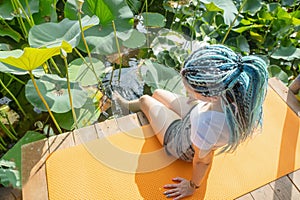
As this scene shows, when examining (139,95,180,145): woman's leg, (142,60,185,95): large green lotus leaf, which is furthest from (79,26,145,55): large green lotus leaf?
(139,95,180,145): woman's leg

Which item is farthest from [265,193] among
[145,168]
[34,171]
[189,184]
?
[34,171]

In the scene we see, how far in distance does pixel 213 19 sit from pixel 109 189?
1.21 metres

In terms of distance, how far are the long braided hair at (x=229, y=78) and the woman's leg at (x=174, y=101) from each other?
32cm

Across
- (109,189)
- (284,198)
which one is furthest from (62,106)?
(284,198)

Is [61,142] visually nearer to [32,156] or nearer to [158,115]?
[32,156]

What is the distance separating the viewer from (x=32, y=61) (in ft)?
3.45

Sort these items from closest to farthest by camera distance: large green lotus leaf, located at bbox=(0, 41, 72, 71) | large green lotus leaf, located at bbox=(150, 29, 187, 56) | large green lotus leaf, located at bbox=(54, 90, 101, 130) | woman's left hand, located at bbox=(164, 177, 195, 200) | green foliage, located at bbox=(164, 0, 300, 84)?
Answer: large green lotus leaf, located at bbox=(0, 41, 72, 71) < woman's left hand, located at bbox=(164, 177, 195, 200) < large green lotus leaf, located at bbox=(54, 90, 101, 130) < large green lotus leaf, located at bbox=(150, 29, 187, 56) < green foliage, located at bbox=(164, 0, 300, 84)

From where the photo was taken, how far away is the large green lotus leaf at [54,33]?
1229 mm

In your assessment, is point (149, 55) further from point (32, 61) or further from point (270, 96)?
point (32, 61)

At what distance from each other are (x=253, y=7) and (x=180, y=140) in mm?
1126

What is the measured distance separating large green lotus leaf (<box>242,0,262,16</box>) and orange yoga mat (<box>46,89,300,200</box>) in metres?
0.84

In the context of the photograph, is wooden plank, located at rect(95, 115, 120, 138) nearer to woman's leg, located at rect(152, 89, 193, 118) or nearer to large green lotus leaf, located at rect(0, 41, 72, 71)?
woman's leg, located at rect(152, 89, 193, 118)

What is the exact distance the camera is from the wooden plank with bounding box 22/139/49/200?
1.14 m

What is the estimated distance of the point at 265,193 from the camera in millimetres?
1197
